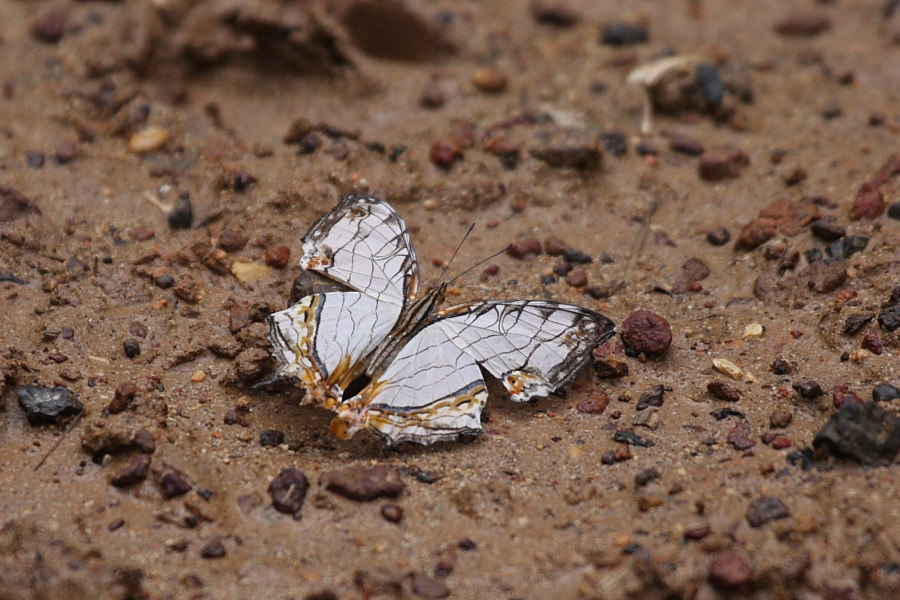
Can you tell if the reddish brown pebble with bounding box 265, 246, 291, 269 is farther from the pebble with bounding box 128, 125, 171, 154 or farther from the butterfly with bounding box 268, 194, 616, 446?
the pebble with bounding box 128, 125, 171, 154

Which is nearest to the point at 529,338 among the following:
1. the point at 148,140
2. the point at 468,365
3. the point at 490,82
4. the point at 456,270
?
the point at 468,365

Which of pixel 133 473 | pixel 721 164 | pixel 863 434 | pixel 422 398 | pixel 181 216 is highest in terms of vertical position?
pixel 721 164

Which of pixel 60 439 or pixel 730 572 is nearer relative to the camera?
pixel 730 572

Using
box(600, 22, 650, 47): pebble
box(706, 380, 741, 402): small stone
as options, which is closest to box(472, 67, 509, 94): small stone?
box(600, 22, 650, 47): pebble

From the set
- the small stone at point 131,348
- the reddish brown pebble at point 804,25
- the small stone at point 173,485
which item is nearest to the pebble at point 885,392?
the small stone at point 173,485

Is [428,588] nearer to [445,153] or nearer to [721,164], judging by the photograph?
[445,153]
